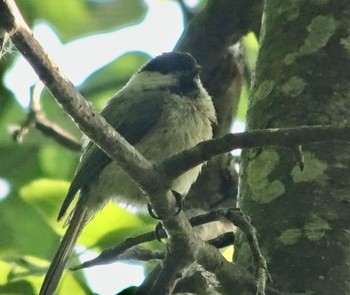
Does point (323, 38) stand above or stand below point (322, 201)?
above

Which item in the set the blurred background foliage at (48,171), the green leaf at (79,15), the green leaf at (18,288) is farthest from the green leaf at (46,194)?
the green leaf at (79,15)

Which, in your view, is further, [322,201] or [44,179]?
[44,179]

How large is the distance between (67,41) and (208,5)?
1.78 feet

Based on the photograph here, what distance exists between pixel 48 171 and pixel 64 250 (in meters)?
0.35

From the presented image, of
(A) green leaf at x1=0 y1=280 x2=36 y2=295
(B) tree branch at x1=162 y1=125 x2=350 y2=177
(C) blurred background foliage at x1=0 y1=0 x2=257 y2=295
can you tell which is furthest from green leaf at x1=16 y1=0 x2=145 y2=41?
(B) tree branch at x1=162 y1=125 x2=350 y2=177

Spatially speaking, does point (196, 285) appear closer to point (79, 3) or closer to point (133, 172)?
point (133, 172)

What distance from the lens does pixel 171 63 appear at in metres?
2.97

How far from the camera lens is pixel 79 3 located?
250 centimetres

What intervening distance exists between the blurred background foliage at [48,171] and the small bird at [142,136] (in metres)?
0.06

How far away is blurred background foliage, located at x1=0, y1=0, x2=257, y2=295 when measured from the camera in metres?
2.10

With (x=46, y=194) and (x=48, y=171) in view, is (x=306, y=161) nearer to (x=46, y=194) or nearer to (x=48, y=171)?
(x=46, y=194)

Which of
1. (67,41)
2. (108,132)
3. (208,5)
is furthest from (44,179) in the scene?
(108,132)

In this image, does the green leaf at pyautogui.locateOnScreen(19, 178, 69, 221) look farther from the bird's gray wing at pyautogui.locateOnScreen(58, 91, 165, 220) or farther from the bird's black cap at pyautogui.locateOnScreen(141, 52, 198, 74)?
the bird's black cap at pyautogui.locateOnScreen(141, 52, 198, 74)

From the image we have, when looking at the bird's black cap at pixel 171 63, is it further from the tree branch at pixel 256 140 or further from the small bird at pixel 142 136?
the tree branch at pixel 256 140
